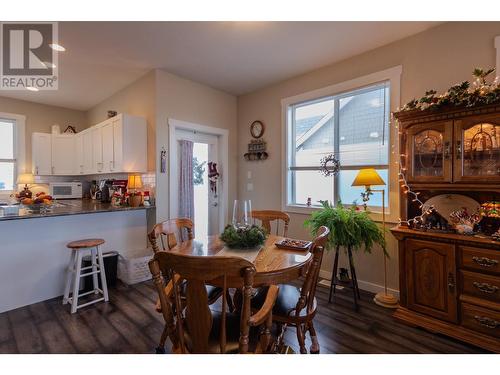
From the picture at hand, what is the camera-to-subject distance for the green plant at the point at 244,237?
1923 millimetres

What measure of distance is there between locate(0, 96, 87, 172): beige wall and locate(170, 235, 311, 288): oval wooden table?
196 inches

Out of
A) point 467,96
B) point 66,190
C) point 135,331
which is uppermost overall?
point 467,96

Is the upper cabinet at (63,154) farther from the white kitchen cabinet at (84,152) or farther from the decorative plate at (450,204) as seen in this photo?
the decorative plate at (450,204)

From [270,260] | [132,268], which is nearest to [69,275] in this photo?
[132,268]

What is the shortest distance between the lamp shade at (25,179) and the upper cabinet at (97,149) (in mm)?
243

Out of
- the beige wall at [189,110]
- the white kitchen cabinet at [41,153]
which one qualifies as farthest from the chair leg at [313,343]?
the white kitchen cabinet at [41,153]

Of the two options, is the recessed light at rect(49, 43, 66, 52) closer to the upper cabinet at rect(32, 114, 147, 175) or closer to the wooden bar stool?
the upper cabinet at rect(32, 114, 147, 175)

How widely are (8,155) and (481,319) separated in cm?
723

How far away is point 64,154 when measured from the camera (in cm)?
501

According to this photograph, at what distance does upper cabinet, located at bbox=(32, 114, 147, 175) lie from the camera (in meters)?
3.48

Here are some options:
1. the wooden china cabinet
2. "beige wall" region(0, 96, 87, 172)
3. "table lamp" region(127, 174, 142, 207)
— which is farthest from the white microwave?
the wooden china cabinet

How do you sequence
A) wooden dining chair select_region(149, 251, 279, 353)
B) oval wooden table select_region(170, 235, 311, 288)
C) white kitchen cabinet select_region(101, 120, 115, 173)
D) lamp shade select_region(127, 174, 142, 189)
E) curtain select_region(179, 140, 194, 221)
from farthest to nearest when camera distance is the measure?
curtain select_region(179, 140, 194, 221) → white kitchen cabinet select_region(101, 120, 115, 173) → lamp shade select_region(127, 174, 142, 189) → oval wooden table select_region(170, 235, 311, 288) → wooden dining chair select_region(149, 251, 279, 353)

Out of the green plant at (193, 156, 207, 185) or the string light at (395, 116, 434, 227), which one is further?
the green plant at (193, 156, 207, 185)

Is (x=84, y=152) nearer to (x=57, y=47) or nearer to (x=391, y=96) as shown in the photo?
(x=57, y=47)
